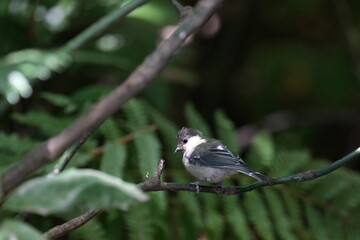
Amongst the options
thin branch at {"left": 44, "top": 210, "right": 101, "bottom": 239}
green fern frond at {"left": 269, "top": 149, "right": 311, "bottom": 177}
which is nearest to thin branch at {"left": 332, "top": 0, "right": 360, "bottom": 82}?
green fern frond at {"left": 269, "top": 149, "right": 311, "bottom": 177}

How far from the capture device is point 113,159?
2727 millimetres

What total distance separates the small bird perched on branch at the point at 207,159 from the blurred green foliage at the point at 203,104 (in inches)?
10.1

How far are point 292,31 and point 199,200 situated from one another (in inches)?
94.2

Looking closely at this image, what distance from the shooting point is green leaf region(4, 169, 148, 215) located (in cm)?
84

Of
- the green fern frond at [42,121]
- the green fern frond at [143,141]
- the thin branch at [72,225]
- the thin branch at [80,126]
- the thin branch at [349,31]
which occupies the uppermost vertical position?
the thin branch at [349,31]

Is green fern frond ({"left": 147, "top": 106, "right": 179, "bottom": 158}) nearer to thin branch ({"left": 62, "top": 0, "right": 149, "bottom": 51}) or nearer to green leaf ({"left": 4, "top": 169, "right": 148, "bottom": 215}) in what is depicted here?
thin branch ({"left": 62, "top": 0, "right": 149, "bottom": 51})

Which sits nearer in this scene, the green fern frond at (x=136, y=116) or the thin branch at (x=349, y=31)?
the green fern frond at (x=136, y=116)

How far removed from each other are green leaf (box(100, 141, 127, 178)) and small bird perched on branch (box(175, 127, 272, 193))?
0.32m

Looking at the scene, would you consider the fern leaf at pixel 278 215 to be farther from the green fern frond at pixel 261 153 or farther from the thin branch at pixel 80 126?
the thin branch at pixel 80 126

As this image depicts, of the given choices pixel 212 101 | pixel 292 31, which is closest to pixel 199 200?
pixel 212 101

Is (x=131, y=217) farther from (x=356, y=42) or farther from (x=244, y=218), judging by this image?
(x=356, y=42)

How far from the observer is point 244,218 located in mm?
2934

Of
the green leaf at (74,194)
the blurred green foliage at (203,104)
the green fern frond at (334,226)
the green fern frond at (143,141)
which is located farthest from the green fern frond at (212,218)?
the green leaf at (74,194)

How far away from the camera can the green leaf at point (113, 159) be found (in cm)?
263
